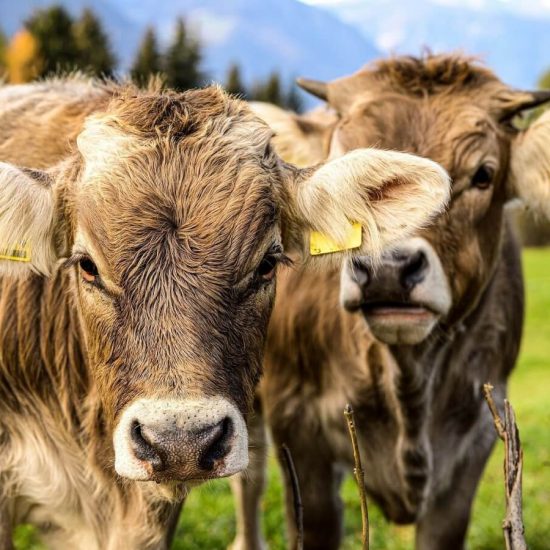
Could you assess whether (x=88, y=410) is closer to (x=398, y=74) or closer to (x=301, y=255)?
(x=301, y=255)

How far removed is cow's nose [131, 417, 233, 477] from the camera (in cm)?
274

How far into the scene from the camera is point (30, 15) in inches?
1939

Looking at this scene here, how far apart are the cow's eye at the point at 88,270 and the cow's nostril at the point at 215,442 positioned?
79 centimetres

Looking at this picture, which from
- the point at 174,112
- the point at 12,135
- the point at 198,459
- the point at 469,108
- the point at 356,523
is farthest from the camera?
the point at 356,523

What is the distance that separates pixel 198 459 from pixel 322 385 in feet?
8.76

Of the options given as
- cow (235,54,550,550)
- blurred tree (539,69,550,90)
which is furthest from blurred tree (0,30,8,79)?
cow (235,54,550,550)

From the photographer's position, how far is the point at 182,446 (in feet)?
9.00

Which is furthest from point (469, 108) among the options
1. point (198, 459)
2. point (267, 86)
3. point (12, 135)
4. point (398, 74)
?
point (267, 86)

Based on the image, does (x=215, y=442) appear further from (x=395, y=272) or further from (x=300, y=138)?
(x=300, y=138)

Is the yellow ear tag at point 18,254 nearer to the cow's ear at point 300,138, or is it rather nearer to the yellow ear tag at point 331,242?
the yellow ear tag at point 331,242

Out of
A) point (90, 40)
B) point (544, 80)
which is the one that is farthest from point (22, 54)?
point (544, 80)

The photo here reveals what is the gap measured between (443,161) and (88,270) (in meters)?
2.04

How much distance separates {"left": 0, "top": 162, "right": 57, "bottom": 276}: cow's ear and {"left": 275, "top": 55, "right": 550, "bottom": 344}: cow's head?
1302 millimetres

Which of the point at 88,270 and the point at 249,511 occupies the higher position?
the point at 88,270
